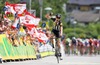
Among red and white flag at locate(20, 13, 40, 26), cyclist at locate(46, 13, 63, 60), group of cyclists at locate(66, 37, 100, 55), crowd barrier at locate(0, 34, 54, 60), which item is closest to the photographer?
cyclist at locate(46, 13, 63, 60)

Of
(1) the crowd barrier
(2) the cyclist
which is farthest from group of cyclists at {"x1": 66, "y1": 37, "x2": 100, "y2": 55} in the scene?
(2) the cyclist

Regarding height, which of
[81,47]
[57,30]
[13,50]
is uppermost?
[57,30]

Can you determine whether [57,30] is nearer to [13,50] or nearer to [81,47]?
[13,50]

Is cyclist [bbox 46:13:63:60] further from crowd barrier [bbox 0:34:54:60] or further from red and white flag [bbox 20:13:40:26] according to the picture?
red and white flag [bbox 20:13:40:26]

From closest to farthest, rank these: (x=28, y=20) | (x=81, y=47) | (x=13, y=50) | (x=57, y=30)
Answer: (x=57, y=30) < (x=13, y=50) < (x=28, y=20) < (x=81, y=47)

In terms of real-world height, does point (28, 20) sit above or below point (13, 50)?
above

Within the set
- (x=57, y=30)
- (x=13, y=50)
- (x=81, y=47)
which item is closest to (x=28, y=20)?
(x=13, y=50)

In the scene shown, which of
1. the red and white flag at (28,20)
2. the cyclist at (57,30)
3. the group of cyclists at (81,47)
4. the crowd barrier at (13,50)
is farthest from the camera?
the group of cyclists at (81,47)

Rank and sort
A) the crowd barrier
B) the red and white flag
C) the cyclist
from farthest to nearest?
the red and white flag, the crowd barrier, the cyclist

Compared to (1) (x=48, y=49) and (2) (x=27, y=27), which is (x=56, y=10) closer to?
A: (1) (x=48, y=49)

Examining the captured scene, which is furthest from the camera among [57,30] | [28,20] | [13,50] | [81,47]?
[81,47]

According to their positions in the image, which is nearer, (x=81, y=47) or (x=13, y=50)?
(x=13, y=50)

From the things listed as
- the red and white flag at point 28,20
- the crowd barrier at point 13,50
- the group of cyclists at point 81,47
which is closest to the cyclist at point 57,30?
the crowd barrier at point 13,50

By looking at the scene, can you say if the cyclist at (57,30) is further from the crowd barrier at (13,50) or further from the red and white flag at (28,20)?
the red and white flag at (28,20)
